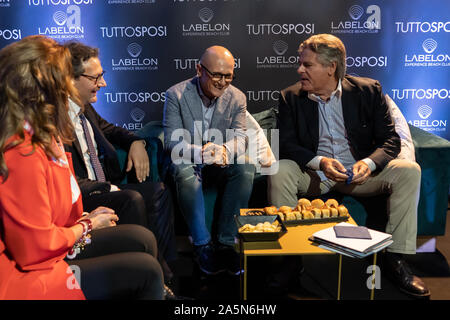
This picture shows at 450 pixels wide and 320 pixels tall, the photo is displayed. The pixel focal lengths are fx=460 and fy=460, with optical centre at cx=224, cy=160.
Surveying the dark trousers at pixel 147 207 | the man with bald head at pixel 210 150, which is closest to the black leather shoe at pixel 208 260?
the man with bald head at pixel 210 150

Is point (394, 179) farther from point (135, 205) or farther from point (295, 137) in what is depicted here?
point (135, 205)

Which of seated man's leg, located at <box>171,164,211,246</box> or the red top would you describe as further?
seated man's leg, located at <box>171,164,211,246</box>

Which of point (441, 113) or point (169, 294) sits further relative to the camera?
point (441, 113)

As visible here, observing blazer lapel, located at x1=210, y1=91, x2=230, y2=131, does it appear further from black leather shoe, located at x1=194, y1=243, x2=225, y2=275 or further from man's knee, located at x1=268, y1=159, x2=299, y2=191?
black leather shoe, located at x1=194, y1=243, x2=225, y2=275

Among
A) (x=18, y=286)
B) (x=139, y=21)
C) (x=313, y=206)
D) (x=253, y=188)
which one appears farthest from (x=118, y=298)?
(x=139, y=21)

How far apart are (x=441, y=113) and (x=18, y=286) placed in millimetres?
3997

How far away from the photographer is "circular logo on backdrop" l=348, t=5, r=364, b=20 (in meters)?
4.04

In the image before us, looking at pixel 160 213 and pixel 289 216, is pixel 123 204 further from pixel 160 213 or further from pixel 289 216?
pixel 289 216

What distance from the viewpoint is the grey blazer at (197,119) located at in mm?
2998

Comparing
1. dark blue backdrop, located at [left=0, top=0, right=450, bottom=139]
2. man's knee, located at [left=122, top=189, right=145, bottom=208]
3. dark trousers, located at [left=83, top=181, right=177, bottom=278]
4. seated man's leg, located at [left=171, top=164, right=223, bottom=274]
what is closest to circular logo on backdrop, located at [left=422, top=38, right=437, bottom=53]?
dark blue backdrop, located at [left=0, top=0, right=450, bottom=139]

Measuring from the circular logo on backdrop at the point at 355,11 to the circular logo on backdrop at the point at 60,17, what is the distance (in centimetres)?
255

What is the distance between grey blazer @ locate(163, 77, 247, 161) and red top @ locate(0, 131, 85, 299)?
5.18 feet

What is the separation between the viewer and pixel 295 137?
120 inches

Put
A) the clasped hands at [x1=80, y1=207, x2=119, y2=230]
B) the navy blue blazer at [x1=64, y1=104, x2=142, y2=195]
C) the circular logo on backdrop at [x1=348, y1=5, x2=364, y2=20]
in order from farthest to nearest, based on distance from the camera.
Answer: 1. the circular logo on backdrop at [x1=348, y1=5, x2=364, y2=20]
2. the navy blue blazer at [x1=64, y1=104, x2=142, y2=195]
3. the clasped hands at [x1=80, y1=207, x2=119, y2=230]
